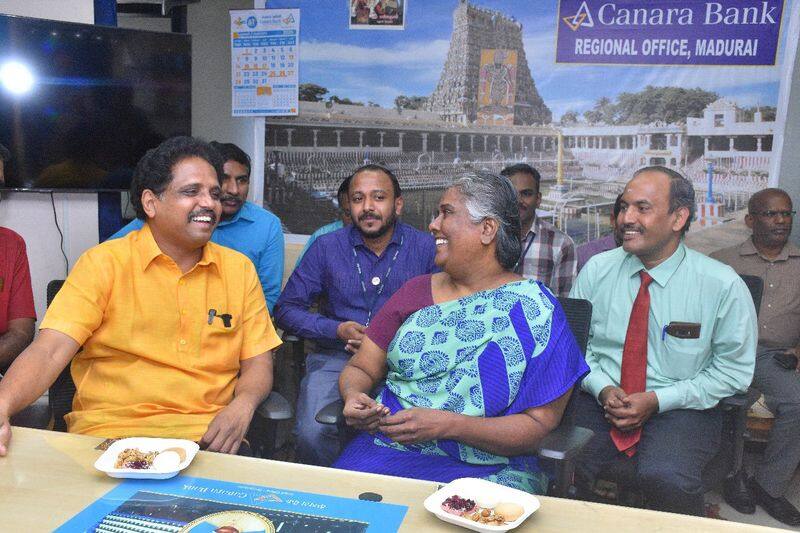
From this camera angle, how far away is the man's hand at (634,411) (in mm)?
2328

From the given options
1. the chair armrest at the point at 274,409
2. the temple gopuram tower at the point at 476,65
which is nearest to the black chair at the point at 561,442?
the chair armrest at the point at 274,409

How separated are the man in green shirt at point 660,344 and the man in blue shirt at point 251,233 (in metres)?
1.60

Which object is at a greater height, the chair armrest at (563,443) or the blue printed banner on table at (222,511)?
the blue printed banner on table at (222,511)

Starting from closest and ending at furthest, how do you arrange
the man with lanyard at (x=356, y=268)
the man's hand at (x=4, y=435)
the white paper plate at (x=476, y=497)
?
the white paper plate at (x=476, y=497) < the man's hand at (x=4, y=435) < the man with lanyard at (x=356, y=268)

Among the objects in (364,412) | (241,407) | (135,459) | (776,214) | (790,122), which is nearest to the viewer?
(135,459)

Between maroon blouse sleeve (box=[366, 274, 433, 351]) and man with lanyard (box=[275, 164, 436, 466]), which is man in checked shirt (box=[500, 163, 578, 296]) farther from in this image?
maroon blouse sleeve (box=[366, 274, 433, 351])

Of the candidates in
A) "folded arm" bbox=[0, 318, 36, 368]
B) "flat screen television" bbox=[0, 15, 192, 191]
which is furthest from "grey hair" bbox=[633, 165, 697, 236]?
"flat screen television" bbox=[0, 15, 192, 191]

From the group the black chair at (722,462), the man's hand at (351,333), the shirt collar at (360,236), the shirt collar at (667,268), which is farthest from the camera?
the shirt collar at (360,236)

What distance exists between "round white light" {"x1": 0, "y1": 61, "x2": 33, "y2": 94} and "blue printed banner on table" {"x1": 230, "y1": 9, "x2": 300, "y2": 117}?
133cm

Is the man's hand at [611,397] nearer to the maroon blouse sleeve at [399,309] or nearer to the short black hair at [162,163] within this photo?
the maroon blouse sleeve at [399,309]

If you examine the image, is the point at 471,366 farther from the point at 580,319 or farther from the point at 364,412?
the point at 580,319

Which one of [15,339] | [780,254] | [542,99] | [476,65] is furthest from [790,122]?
[15,339]

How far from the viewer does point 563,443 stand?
184 centimetres

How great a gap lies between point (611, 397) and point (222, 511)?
1520 mm
